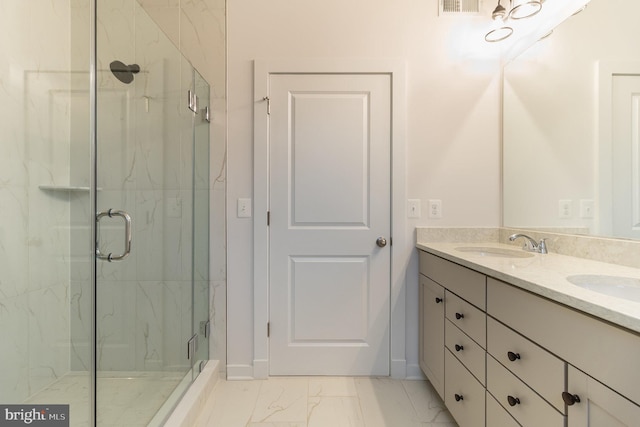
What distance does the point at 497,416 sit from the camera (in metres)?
1.02

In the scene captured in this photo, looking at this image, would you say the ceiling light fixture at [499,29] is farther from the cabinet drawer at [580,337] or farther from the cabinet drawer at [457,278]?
A: the cabinet drawer at [580,337]

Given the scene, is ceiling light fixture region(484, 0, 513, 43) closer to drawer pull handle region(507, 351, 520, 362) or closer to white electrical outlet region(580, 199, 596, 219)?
white electrical outlet region(580, 199, 596, 219)

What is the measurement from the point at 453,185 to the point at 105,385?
215cm

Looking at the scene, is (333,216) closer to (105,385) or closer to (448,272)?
(448,272)

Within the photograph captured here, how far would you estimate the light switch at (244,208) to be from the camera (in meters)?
1.83

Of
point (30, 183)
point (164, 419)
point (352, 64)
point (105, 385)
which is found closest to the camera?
point (105, 385)

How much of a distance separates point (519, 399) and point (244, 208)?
1.63m

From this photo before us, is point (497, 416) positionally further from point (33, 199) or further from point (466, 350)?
point (33, 199)

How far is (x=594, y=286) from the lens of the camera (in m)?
0.98

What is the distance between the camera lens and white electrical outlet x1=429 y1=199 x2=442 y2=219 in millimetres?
1847

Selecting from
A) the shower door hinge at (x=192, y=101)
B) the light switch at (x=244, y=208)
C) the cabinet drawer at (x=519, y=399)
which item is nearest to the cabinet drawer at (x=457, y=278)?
the cabinet drawer at (x=519, y=399)

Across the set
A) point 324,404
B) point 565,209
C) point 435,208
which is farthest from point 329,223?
point 565,209

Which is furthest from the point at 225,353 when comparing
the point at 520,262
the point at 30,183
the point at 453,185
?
the point at 453,185

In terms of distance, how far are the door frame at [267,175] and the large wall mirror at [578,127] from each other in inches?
27.7
